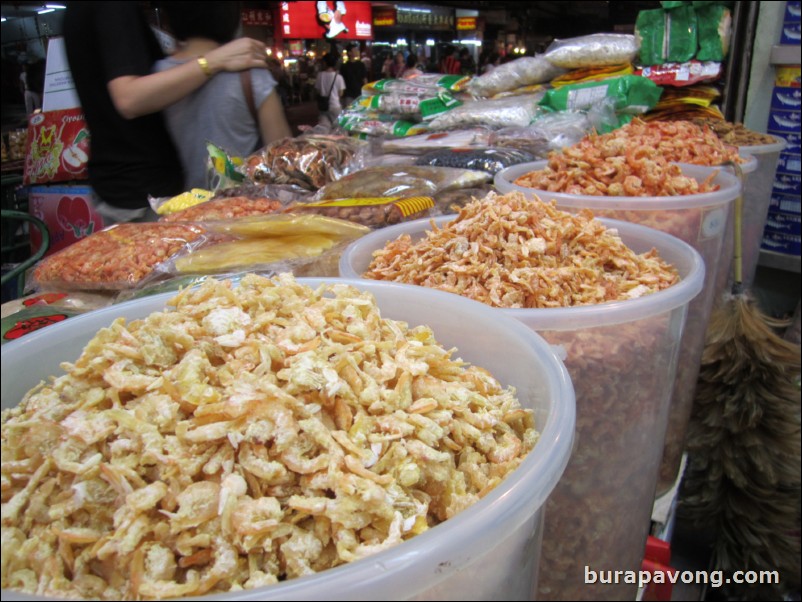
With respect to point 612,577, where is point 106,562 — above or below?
above

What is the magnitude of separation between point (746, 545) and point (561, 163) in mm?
1021

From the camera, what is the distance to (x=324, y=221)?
39.5 inches

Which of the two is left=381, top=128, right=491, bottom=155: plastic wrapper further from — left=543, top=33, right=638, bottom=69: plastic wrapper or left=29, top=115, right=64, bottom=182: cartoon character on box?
left=29, top=115, right=64, bottom=182: cartoon character on box

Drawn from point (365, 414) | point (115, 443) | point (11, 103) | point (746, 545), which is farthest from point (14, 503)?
point (11, 103)

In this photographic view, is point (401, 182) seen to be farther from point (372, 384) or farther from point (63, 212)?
point (63, 212)

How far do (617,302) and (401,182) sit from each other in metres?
0.74

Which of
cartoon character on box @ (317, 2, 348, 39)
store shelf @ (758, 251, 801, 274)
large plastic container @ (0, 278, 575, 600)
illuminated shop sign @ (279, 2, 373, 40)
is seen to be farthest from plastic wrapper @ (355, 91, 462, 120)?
cartoon character on box @ (317, 2, 348, 39)

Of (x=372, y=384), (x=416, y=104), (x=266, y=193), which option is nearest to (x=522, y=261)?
(x=372, y=384)

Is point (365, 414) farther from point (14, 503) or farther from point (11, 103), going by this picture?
point (11, 103)

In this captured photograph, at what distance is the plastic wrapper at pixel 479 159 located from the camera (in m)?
1.46

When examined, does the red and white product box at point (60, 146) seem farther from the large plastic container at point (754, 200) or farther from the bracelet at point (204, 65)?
the large plastic container at point (754, 200)

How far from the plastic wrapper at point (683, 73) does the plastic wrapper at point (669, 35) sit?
3 centimetres

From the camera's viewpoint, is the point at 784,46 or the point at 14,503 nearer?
the point at 14,503

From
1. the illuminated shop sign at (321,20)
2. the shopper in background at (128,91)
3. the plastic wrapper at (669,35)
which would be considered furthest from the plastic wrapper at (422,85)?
the illuminated shop sign at (321,20)
